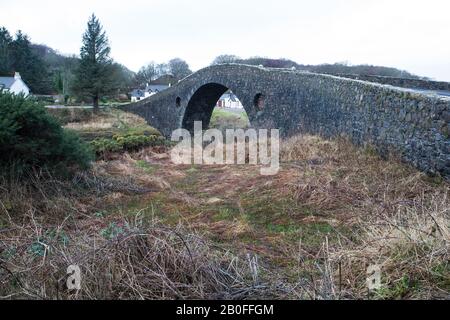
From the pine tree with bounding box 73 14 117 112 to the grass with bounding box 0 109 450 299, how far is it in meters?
22.4

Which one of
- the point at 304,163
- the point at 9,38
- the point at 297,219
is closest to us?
the point at 297,219

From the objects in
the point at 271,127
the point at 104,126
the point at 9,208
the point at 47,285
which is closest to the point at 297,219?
the point at 47,285

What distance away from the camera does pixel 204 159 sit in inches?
450

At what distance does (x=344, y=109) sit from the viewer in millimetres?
9992

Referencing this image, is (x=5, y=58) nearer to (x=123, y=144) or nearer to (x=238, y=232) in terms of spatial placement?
(x=123, y=144)

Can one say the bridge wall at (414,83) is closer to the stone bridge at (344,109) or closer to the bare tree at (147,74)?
the stone bridge at (344,109)

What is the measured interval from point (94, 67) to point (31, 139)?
2536 cm

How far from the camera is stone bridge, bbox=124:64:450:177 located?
654cm

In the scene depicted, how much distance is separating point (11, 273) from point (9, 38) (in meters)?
55.3

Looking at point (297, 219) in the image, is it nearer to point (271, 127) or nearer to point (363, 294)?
point (363, 294)

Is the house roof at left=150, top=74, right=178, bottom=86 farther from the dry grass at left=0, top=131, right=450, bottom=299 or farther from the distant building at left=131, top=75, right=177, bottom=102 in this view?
the dry grass at left=0, top=131, right=450, bottom=299

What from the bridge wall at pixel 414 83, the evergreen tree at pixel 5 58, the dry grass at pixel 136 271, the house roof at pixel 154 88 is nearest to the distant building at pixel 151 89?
the house roof at pixel 154 88

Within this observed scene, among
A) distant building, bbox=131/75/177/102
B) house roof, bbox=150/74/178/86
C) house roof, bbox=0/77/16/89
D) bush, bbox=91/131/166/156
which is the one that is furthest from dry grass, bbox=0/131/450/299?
house roof, bbox=150/74/178/86

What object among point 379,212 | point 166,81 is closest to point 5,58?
point 166,81
